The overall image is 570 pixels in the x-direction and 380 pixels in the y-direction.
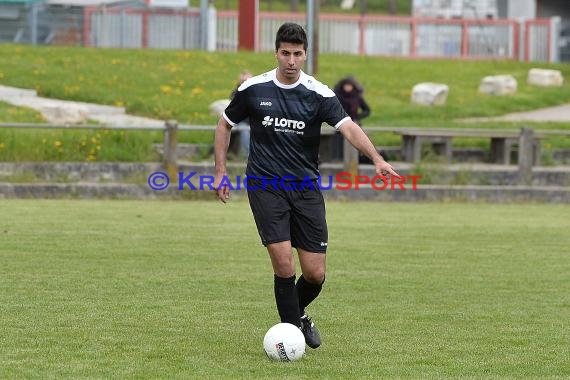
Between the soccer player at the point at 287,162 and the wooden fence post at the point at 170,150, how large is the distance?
1300 centimetres

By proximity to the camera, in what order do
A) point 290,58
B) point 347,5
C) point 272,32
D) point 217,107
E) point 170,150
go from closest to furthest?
point 290,58
point 170,150
point 217,107
point 272,32
point 347,5

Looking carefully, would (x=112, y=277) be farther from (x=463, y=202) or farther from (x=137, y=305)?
(x=463, y=202)

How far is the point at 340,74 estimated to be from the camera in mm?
33750

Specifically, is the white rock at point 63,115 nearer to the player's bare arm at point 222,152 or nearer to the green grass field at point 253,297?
the green grass field at point 253,297

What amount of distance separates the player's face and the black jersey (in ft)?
0.41

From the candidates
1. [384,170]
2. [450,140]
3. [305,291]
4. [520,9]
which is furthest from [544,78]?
[384,170]

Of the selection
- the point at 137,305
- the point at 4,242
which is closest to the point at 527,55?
the point at 4,242

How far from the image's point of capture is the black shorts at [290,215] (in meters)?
8.41

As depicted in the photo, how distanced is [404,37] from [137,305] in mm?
33509

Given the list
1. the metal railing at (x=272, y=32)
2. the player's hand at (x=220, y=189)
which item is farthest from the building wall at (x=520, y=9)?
the player's hand at (x=220, y=189)

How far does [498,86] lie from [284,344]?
26.3 metres

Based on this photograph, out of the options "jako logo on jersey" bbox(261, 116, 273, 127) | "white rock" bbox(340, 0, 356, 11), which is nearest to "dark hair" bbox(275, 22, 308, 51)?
"jako logo on jersey" bbox(261, 116, 273, 127)

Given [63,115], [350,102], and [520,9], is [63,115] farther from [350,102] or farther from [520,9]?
[520,9]

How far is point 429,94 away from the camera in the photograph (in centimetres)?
3111
